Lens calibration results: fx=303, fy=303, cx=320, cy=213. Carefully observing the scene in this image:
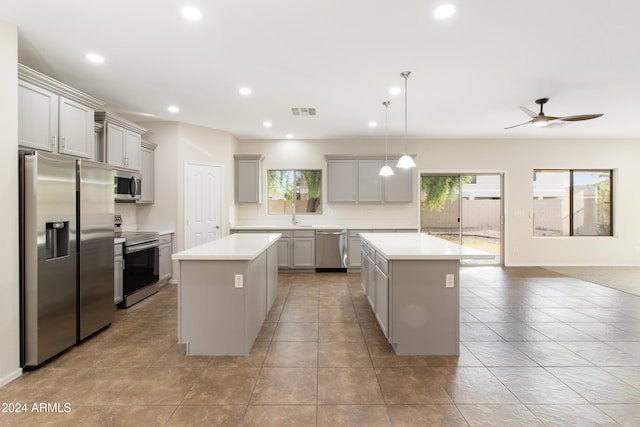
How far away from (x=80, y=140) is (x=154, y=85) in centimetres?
104

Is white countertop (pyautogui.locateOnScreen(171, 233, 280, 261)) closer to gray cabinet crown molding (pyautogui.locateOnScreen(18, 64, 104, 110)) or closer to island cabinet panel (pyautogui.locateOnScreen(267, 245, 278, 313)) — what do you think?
island cabinet panel (pyautogui.locateOnScreen(267, 245, 278, 313))

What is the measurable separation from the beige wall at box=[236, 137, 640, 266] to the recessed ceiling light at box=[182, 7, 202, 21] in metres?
4.19

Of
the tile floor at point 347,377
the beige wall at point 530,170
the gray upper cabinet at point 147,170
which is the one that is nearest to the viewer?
the tile floor at point 347,377

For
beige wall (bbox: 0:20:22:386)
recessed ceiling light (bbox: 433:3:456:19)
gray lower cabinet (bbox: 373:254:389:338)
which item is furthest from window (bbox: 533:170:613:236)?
beige wall (bbox: 0:20:22:386)

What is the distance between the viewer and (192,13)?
2309 millimetres

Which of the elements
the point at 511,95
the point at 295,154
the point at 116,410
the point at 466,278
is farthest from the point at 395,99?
the point at 116,410

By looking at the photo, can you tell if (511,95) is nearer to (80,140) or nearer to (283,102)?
(283,102)

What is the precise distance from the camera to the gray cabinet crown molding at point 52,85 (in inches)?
104

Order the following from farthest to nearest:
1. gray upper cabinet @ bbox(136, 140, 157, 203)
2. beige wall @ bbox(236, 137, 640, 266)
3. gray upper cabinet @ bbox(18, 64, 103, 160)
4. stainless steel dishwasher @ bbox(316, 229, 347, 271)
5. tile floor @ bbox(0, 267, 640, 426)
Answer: beige wall @ bbox(236, 137, 640, 266) → stainless steel dishwasher @ bbox(316, 229, 347, 271) → gray upper cabinet @ bbox(136, 140, 157, 203) → gray upper cabinet @ bbox(18, 64, 103, 160) → tile floor @ bbox(0, 267, 640, 426)

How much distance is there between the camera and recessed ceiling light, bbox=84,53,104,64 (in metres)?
2.97

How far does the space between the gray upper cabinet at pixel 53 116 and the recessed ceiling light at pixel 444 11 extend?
3.41 meters

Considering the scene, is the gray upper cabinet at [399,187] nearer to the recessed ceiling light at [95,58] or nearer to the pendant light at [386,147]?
the pendant light at [386,147]

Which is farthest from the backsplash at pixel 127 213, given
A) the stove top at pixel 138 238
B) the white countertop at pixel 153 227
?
the stove top at pixel 138 238

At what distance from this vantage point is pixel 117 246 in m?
3.73
